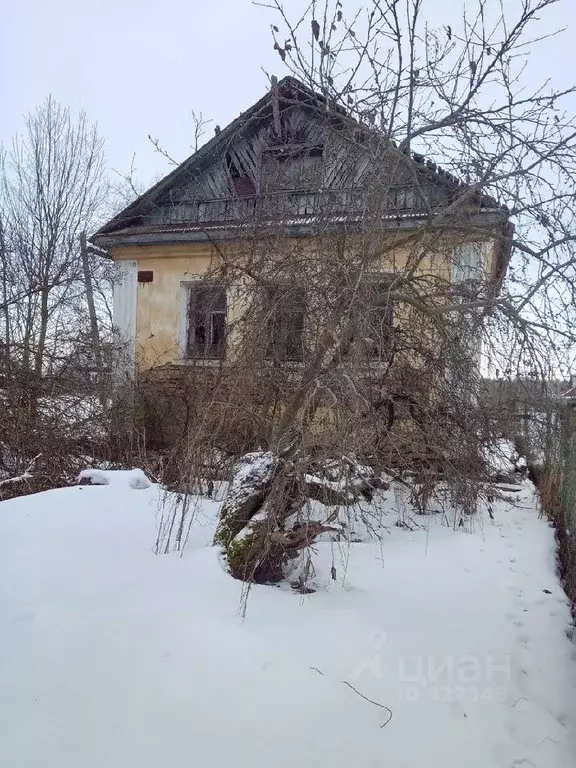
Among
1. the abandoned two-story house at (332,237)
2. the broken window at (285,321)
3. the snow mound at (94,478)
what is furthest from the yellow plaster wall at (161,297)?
the broken window at (285,321)

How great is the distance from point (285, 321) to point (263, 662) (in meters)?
2.56

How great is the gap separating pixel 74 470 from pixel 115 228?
4.94 metres

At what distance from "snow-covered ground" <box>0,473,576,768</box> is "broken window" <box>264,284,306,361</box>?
1646mm

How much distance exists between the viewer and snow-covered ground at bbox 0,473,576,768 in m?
2.05

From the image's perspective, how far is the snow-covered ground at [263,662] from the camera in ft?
6.74

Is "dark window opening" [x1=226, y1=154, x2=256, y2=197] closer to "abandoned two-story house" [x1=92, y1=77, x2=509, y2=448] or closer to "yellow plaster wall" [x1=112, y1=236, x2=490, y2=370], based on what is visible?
"yellow plaster wall" [x1=112, y1=236, x2=490, y2=370]

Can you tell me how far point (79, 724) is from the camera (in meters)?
2.02

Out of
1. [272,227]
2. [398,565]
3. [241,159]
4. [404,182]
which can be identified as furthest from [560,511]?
[241,159]

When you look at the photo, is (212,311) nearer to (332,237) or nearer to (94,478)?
(332,237)

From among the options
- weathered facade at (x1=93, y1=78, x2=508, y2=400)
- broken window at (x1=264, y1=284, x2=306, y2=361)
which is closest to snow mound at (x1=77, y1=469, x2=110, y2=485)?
weathered facade at (x1=93, y1=78, x2=508, y2=400)

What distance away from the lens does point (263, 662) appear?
2541 millimetres

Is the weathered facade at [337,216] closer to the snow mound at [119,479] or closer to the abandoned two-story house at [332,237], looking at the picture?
the abandoned two-story house at [332,237]

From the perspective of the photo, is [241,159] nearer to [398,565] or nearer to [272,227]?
[272,227]

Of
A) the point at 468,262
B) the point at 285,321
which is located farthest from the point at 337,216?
the point at 468,262
